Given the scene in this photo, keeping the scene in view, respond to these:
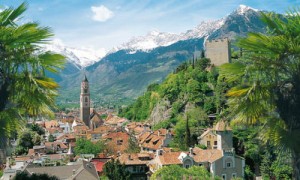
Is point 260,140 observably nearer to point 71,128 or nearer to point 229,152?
point 229,152

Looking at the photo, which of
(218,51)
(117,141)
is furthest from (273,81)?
(218,51)

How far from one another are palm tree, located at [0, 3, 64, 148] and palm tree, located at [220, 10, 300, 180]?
2.84 metres

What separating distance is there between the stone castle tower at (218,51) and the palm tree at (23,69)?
243 feet

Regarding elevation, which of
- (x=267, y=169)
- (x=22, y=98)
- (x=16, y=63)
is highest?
(x=16, y=63)

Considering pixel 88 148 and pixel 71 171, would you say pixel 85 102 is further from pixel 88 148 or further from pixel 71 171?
pixel 71 171

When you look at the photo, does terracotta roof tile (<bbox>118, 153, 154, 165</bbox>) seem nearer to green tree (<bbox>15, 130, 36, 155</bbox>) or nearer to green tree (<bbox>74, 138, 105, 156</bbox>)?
green tree (<bbox>74, 138, 105, 156</bbox>)

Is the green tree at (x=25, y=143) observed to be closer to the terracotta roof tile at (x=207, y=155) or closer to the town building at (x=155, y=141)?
the town building at (x=155, y=141)

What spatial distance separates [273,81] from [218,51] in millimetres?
76006

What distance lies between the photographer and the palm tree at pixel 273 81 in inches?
250

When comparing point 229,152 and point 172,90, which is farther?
point 172,90

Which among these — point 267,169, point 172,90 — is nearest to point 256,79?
point 267,169

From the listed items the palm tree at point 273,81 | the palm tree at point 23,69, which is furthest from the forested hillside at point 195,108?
the palm tree at point 23,69

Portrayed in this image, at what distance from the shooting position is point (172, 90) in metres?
85.9

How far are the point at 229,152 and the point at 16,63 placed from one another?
4783cm
